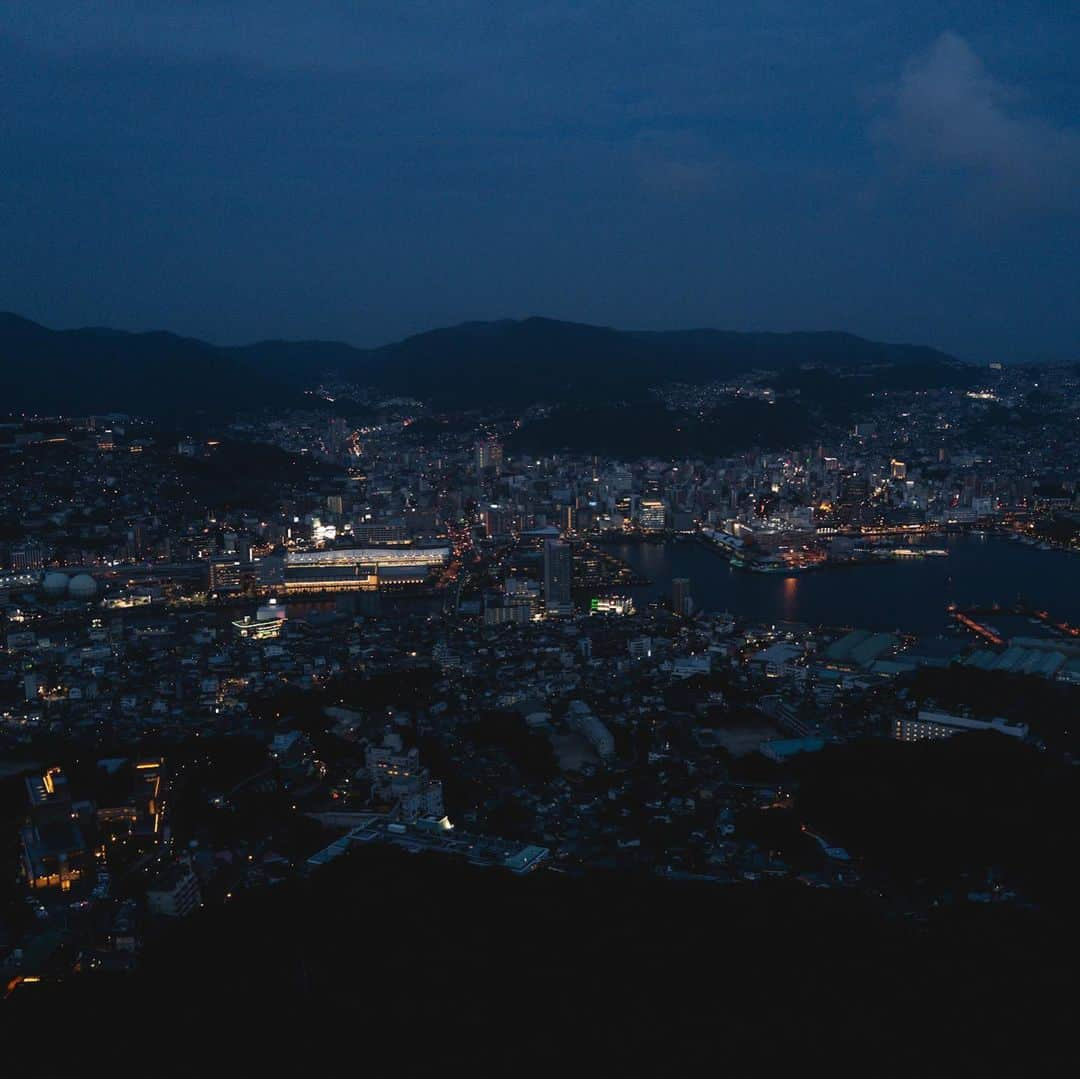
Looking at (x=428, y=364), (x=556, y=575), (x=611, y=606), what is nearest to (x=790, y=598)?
(x=611, y=606)

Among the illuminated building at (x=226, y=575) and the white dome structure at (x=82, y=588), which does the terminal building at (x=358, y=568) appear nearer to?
the illuminated building at (x=226, y=575)

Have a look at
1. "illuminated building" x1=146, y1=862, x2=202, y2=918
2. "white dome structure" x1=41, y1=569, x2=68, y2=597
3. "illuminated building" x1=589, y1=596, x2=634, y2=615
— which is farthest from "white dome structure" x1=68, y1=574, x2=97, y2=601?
"illuminated building" x1=146, y1=862, x2=202, y2=918

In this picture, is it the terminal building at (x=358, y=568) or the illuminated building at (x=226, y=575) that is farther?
the terminal building at (x=358, y=568)

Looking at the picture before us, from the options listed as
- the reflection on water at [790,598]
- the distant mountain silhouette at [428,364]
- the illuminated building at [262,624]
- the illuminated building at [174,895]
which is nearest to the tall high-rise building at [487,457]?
the distant mountain silhouette at [428,364]

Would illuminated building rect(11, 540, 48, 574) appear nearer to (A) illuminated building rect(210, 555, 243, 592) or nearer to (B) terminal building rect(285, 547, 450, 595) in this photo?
(A) illuminated building rect(210, 555, 243, 592)

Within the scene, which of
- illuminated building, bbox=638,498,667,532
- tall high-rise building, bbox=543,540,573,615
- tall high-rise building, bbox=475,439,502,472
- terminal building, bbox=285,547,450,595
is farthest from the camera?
tall high-rise building, bbox=475,439,502,472

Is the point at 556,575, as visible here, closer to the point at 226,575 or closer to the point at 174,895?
the point at 226,575
